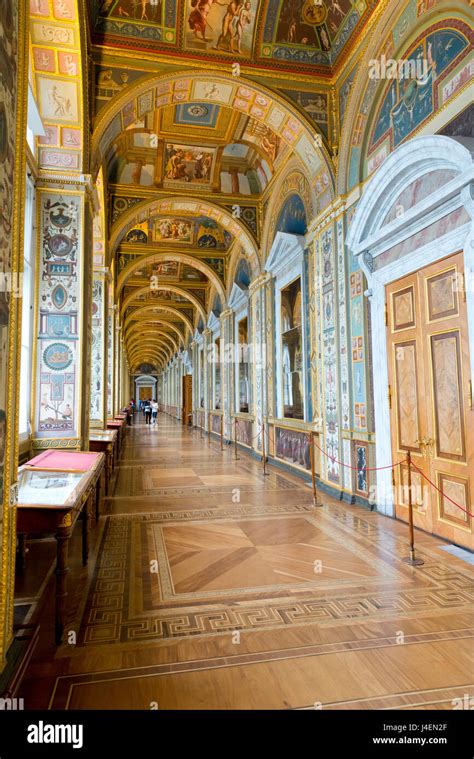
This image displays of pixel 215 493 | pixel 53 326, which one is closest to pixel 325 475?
pixel 215 493

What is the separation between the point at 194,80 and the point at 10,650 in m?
8.34

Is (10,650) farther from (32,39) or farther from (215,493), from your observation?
(32,39)

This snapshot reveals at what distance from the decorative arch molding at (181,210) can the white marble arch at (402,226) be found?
18.7 ft

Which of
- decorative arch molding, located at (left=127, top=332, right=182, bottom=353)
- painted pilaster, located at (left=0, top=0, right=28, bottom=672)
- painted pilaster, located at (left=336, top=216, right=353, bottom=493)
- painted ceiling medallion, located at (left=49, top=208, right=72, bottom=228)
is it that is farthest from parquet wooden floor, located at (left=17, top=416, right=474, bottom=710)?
decorative arch molding, located at (left=127, top=332, right=182, bottom=353)

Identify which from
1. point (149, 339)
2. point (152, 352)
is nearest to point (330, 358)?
point (149, 339)

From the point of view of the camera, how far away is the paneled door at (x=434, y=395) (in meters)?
4.73

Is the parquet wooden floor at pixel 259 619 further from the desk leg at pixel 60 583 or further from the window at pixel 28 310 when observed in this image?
the window at pixel 28 310

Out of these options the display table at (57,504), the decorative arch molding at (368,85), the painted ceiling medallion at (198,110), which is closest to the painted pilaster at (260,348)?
the painted ceiling medallion at (198,110)

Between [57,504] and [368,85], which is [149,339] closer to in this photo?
[368,85]

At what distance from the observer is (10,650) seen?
2.57 meters

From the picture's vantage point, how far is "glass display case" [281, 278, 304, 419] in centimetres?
928

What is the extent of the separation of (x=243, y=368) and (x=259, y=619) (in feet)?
35.8

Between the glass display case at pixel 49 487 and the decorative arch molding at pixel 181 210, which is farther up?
the decorative arch molding at pixel 181 210

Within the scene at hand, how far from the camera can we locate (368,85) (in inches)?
260
